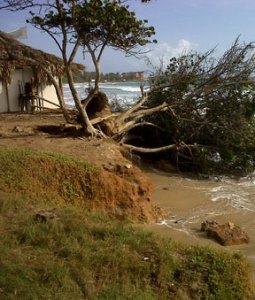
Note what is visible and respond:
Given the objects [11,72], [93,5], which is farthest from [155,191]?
[11,72]

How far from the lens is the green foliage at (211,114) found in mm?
13766

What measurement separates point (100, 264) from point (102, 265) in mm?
24

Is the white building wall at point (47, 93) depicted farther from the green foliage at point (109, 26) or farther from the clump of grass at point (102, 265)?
the clump of grass at point (102, 265)

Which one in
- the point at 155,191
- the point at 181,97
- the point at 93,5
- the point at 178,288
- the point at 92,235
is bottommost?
the point at 155,191

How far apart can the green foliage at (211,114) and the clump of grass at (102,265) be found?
8378 mm

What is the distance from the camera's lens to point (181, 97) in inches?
559

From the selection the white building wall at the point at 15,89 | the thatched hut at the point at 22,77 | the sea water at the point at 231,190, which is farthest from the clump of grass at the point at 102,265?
the white building wall at the point at 15,89

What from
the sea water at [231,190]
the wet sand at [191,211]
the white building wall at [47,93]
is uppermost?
the white building wall at [47,93]

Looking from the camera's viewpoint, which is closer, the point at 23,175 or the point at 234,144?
the point at 23,175

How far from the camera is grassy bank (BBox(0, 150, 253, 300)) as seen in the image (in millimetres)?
4320

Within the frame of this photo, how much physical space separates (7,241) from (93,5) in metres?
6.93

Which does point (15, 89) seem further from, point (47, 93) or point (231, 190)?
point (231, 190)

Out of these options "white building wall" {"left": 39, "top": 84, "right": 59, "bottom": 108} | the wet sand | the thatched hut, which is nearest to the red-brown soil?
the wet sand

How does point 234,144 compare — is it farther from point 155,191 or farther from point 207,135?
point 155,191
